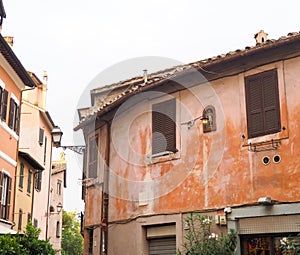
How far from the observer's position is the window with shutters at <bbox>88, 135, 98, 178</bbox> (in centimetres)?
1945

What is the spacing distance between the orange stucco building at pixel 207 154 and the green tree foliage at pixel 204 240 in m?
0.27

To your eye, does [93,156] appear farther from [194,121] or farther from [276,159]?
[276,159]

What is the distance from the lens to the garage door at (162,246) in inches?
588

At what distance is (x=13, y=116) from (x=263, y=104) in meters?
10.9

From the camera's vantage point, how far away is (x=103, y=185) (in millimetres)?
18219

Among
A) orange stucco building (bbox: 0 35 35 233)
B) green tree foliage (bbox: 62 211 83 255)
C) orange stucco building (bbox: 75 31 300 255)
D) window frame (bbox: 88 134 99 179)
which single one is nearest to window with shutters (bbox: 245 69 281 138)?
orange stucco building (bbox: 75 31 300 255)

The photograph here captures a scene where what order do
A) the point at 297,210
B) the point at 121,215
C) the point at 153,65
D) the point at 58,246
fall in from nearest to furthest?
the point at 297,210 < the point at 121,215 < the point at 153,65 < the point at 58,246

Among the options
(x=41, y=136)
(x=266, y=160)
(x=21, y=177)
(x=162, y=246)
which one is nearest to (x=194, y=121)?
(x=266, y=160)

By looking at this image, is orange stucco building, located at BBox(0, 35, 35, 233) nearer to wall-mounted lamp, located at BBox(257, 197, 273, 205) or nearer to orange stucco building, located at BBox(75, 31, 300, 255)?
orange stucco building, located at BBox(75, 31, 300, 255)

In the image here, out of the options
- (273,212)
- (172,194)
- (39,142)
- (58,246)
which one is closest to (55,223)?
(58,246)

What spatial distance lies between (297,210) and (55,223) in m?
32.5

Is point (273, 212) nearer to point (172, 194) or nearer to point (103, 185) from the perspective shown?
point (172, 194)

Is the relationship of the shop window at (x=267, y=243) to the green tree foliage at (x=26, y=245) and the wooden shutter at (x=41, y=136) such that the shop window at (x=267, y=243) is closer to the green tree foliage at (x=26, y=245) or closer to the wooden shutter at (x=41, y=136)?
the green tree foliage at (x=26, y=245)

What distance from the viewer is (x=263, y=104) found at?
13352 millimetres
